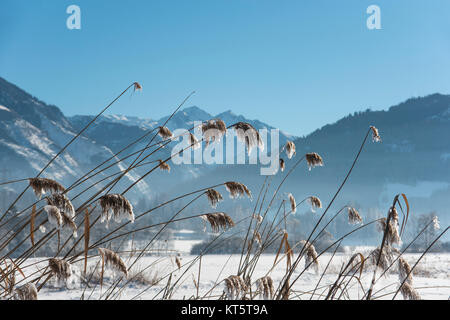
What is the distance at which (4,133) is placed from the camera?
190875 millimetres

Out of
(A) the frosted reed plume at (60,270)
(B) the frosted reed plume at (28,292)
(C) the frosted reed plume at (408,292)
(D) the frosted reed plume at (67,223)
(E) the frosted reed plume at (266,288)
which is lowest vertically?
(C) the frosted reed plume at (408,292)

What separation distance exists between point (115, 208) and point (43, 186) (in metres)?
0.38

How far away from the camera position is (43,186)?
1.36 meters

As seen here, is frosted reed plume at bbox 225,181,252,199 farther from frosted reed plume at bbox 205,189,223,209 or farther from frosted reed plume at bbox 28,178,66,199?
frosted reed plume at bbox 28,178,66,199

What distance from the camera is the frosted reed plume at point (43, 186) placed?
4.36 ft

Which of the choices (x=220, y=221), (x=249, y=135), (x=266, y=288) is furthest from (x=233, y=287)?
(x=249, y=135)

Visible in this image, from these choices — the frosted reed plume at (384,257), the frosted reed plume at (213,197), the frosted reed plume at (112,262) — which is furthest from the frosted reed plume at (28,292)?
the frosted reed plume at (384,257)

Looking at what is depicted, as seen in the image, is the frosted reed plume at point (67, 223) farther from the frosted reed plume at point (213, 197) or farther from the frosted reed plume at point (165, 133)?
the frosted reed plume at point (165, 133)

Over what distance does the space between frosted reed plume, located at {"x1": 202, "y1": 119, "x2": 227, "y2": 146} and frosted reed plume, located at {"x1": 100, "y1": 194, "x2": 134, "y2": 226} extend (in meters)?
0.74

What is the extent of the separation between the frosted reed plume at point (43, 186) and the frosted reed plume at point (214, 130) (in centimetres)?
72

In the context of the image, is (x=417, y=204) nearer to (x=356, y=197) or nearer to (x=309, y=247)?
(x=356, y=197)

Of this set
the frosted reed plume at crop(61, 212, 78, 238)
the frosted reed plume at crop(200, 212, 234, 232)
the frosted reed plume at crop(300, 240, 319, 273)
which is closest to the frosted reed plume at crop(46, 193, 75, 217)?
the frosted reed plume at crop(61, 212, 78, 238)
